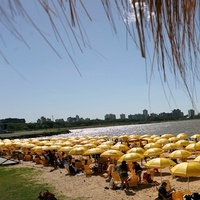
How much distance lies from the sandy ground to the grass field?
2.20 feet

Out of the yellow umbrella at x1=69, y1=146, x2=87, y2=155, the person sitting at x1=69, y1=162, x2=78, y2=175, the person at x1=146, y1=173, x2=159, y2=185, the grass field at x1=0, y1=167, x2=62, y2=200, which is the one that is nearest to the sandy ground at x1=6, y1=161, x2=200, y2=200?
the person at x1=146, y1=173, x2=159, y2=185

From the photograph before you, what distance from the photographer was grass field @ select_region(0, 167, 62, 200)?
523 inches

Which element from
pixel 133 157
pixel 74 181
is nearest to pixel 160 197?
pixel 133 157

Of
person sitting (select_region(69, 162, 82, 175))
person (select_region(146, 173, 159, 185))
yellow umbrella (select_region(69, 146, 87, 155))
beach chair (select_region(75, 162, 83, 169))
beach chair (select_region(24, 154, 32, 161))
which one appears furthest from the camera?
beach chair (select_region(24, 154, 32, 161))

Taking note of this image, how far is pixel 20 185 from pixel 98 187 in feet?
14.4

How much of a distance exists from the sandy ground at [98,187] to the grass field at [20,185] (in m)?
0.67

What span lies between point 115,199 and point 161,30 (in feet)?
37.4

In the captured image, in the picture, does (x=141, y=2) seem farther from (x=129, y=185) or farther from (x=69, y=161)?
(x=69, y=161)

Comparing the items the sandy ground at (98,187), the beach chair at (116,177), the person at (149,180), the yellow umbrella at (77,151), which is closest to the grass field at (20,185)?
the sandy ground at (98,187)

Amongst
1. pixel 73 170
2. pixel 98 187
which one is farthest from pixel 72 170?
pixel 98 187

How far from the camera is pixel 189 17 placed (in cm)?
99

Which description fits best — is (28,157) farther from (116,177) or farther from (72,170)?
(116,177)

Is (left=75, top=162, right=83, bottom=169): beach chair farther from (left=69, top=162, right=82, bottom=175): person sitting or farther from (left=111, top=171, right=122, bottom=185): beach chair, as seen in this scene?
(left=111, top=171, right=122, bottom=185): beach chair

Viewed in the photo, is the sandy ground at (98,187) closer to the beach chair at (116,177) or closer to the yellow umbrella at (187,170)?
the beach chair at (116,177)
